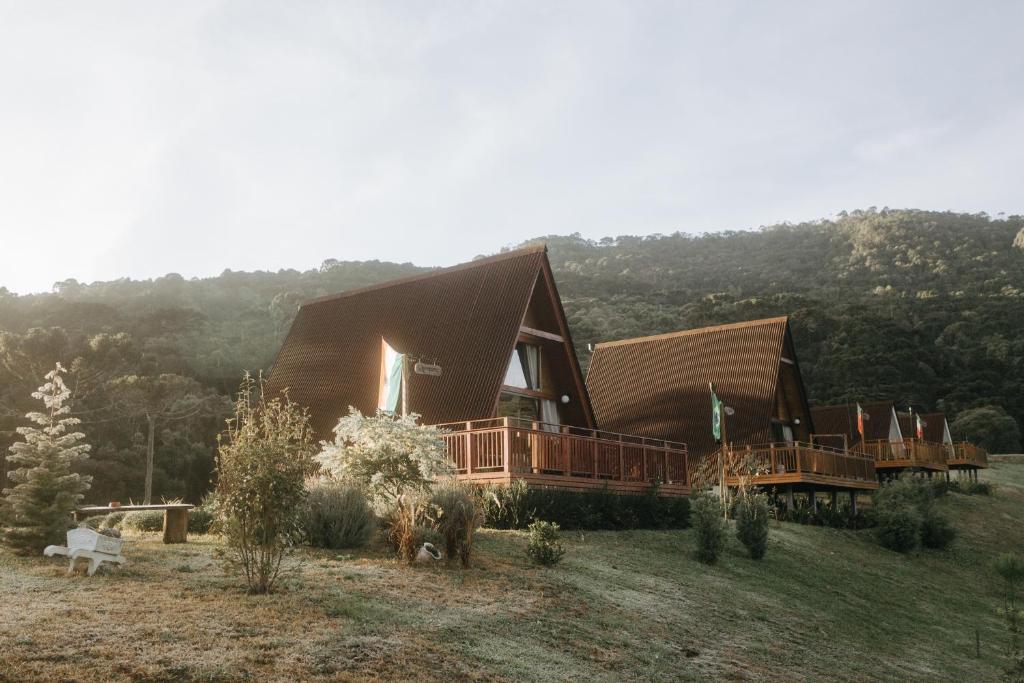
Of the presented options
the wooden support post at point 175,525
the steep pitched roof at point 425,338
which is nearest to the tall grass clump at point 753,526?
the steep pitched roof at point 425,338

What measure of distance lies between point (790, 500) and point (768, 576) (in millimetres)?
12140

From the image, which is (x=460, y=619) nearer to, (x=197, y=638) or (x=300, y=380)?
(x=197, y=638)

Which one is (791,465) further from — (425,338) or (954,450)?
(954,450)

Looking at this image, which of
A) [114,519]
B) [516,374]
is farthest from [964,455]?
[114,519]

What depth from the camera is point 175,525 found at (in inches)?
561

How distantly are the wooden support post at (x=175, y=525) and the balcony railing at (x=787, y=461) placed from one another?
17.0 meters

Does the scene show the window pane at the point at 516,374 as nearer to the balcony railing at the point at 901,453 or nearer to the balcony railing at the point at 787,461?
the balcony railing at the point at 787,461

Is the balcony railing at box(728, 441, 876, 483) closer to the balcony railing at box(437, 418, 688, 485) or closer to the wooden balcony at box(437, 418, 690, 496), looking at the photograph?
the wooden balcony at box(437, 418, 690, 496)

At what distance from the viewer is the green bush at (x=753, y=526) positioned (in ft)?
61.2

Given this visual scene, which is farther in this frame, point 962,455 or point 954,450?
point 954,450

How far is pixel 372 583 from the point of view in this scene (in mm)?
10945

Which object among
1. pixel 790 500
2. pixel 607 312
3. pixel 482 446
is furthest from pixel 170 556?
pixel 607 312

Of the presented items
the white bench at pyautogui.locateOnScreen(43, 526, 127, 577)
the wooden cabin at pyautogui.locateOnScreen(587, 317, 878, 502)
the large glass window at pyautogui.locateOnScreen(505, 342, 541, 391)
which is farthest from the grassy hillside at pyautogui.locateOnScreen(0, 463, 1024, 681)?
the wooden cabin at pyautogui.locateOnScreen(587, 317, 878, 502)

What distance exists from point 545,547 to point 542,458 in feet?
17.1
